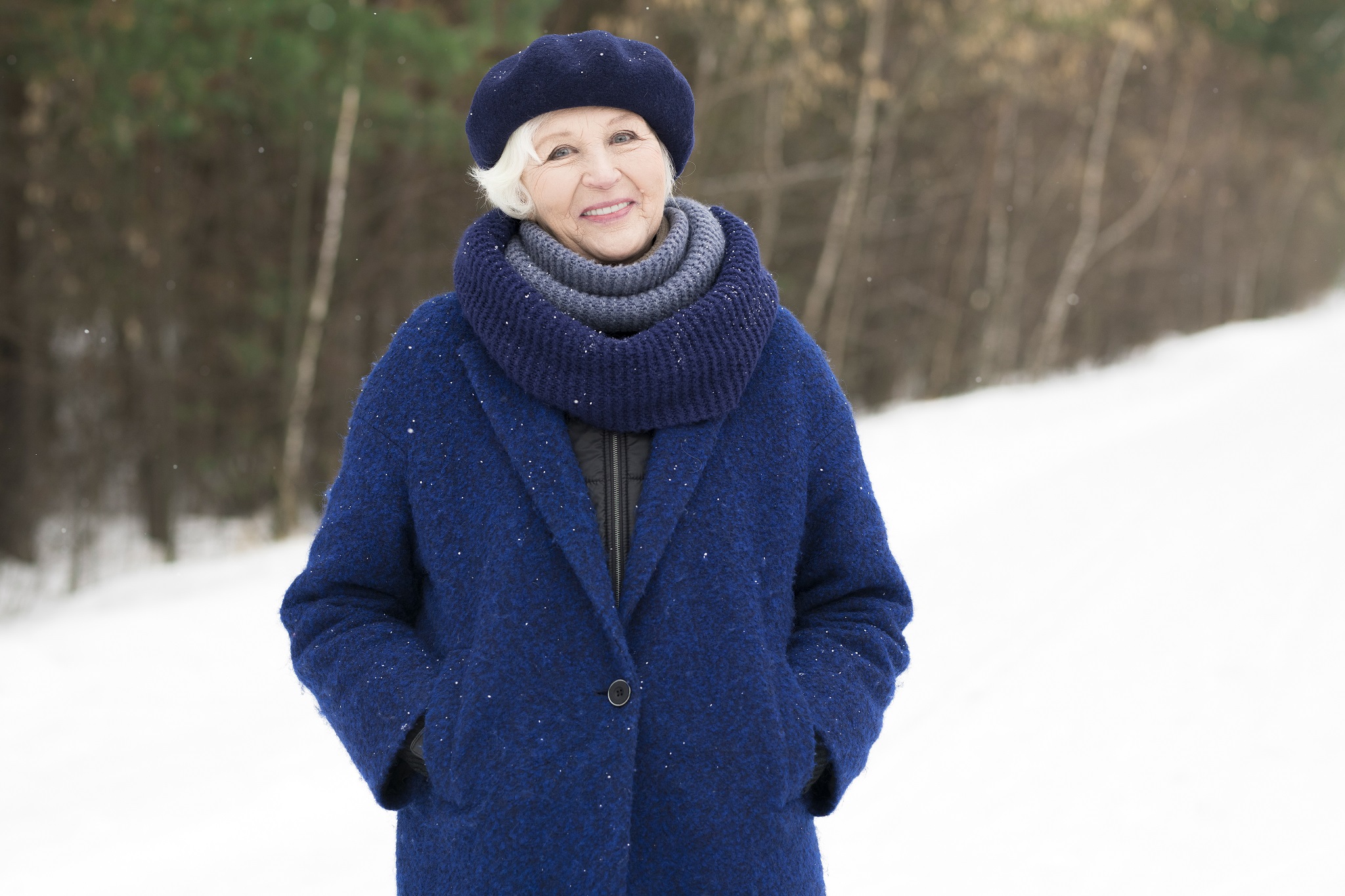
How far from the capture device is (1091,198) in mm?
16484

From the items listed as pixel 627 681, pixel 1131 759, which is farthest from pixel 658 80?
pixel 1131 759

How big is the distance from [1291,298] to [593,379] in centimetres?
3597

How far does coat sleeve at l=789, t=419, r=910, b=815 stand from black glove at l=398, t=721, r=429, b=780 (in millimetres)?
501

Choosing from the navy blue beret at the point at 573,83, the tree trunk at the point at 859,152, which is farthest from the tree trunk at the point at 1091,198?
the navy blue beret at the point at 573,83

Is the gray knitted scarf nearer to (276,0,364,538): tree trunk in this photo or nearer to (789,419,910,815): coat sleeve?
(789,419,910,815): coat sleeve

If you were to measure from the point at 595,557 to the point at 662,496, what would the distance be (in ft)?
0.38

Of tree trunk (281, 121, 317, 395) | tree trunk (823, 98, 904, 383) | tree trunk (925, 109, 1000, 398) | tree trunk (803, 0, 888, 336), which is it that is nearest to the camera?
tree trunk (281, 121, 317, 395)

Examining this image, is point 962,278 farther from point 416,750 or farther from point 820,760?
point 416,750

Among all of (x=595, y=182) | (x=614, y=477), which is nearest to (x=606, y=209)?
(x=595, y=182)

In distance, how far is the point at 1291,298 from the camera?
3228 centimetres

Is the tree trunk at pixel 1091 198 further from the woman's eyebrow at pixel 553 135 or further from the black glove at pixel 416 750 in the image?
the black glove at pixel 416 750

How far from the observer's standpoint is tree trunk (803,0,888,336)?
11.5 meters

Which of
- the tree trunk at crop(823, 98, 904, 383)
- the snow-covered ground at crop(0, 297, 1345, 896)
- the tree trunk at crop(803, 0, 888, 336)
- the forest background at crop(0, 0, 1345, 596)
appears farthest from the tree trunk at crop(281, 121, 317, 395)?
the tree trunk at crop(823, 98, 904, 383)

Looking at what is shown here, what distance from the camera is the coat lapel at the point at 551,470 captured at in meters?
1.40
